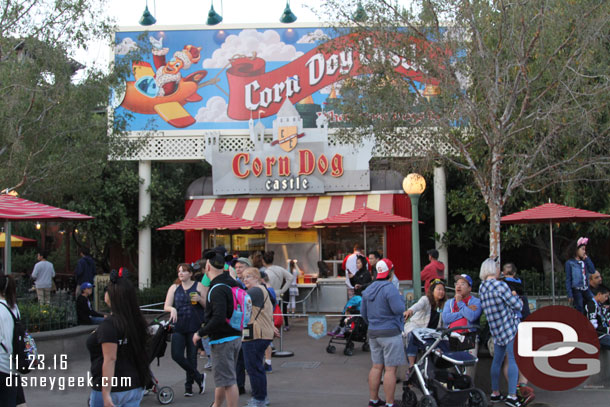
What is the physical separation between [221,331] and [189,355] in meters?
2.15

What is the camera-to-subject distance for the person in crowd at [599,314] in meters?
9.66

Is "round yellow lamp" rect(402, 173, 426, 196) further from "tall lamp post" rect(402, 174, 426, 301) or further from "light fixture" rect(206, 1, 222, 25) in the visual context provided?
"light fixture" rect(206, 1, 222, 25)

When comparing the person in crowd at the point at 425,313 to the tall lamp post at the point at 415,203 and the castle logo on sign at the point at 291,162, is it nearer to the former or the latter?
the tall lamp post at the point at 415,203

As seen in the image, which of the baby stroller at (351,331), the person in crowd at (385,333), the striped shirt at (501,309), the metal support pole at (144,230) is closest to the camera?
the person in crowd at (385,333)

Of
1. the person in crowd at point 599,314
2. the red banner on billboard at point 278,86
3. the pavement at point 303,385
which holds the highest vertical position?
the red banner on billboard at point 278,86

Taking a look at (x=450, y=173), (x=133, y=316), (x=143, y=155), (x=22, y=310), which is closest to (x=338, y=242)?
(x=450, y=173)

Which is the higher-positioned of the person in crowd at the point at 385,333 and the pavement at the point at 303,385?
the person in crowd at the point at 385,333

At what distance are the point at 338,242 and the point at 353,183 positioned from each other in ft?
5.62

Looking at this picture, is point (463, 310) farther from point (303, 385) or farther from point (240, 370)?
point (240, 370)

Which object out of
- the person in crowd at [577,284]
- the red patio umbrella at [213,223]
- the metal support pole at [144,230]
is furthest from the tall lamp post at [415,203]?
the metal support pole at [144,230]

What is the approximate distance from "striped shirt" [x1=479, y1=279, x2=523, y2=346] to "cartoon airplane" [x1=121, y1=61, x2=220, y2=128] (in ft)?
43.6

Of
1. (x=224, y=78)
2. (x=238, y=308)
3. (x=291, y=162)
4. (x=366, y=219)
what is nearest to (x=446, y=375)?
(x=238, y=308)

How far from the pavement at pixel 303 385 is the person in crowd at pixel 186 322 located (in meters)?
0.28

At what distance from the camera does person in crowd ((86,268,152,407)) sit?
16.4ft
